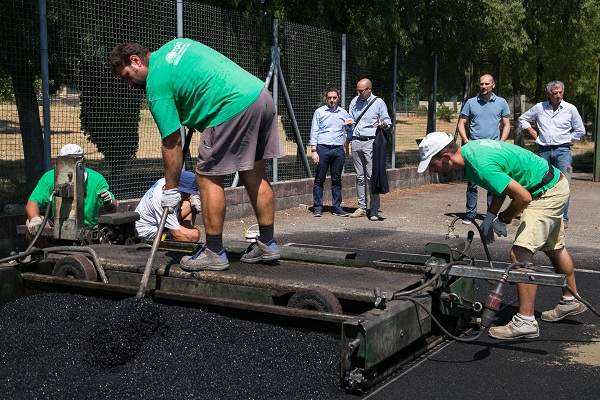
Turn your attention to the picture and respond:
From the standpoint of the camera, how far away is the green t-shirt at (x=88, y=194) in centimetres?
709

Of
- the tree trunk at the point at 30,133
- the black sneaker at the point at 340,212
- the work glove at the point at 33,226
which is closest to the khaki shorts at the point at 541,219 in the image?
the work glove at the point at 33,226

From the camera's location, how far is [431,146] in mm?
5449

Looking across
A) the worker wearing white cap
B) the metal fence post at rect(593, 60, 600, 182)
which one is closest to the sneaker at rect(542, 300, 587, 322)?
the worker wearing white cap

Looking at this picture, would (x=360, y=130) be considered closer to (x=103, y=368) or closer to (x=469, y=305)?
(x=469, y=305)

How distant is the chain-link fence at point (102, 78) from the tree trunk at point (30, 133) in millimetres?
11

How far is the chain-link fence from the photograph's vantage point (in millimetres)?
8758

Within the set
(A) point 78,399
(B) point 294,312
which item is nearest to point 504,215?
(B) point 294,312

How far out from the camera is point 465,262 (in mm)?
5629

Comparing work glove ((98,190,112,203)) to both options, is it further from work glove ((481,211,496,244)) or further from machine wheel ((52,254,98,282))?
work glove ((481,211,496,244))

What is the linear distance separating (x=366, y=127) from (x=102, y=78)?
4.11 metres

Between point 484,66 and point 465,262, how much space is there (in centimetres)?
1485

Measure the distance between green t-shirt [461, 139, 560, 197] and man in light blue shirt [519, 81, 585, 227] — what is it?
5.20 meters

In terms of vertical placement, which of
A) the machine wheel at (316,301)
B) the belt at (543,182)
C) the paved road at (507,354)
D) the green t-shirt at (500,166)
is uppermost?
the green t-shirt at (500,166)

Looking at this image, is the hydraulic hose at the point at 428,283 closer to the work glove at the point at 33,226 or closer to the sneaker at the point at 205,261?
the sneaker at the point at 205,261
